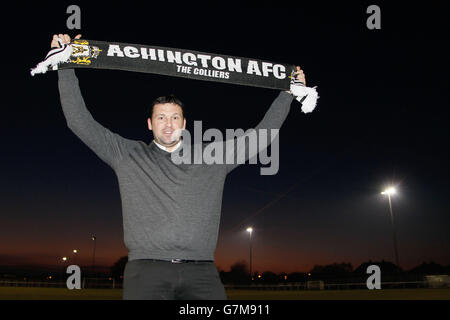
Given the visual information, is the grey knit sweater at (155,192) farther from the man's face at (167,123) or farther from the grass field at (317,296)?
the grass field at (317,296)

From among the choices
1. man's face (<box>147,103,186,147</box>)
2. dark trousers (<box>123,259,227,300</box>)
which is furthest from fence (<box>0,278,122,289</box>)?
dark trousers (<box>123,259,227,300</box>)

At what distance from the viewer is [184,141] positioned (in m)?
4.58

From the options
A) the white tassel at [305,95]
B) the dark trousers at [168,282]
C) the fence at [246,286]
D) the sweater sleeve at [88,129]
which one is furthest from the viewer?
the fence at [246,286]

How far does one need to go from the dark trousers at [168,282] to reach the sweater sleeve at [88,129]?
1.23 m

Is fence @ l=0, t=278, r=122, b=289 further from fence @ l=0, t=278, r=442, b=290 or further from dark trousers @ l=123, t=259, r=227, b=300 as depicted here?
dark trousers @ l=123, t=259, r=227, b=300

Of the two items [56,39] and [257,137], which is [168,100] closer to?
[257,137]

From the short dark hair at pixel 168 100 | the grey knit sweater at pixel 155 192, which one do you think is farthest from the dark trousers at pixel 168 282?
the short dark hair at pixel 168 100

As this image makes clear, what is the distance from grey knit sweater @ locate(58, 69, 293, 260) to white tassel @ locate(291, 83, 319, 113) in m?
1.50

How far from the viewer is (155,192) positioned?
158 inches

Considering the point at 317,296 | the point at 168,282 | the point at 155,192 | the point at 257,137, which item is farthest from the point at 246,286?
the point at 168,282

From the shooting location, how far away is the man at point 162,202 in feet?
12.0

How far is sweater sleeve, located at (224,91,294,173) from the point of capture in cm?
467
